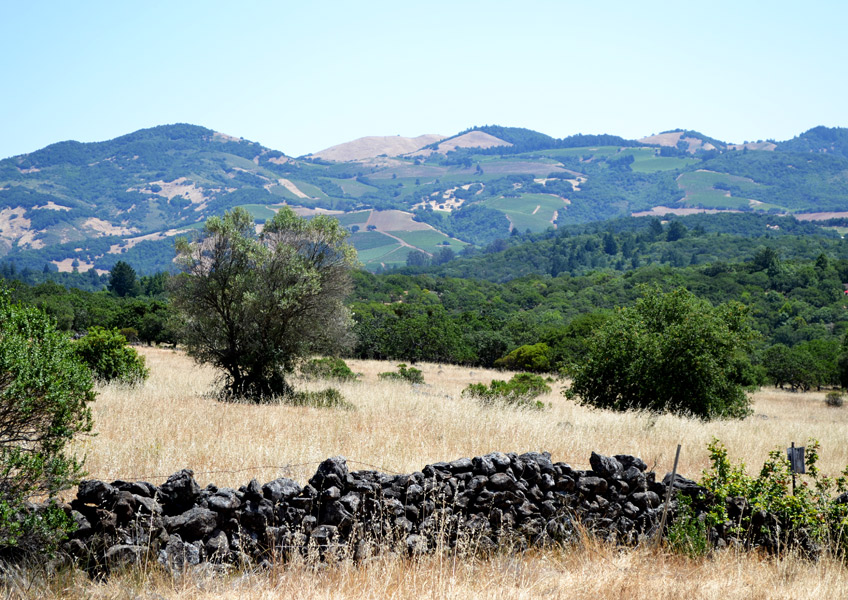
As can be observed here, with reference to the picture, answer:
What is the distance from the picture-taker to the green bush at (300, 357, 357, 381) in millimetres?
22094

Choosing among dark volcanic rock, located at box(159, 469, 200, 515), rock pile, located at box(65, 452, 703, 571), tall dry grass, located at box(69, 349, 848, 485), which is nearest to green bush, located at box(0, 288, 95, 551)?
rock pile, located at box(65, 452, 703, 571)

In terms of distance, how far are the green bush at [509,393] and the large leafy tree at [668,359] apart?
2524 millimetres

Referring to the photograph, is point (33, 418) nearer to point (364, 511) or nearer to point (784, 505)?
point (364, 511)

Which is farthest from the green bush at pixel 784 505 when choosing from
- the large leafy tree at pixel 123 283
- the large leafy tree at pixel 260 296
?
the large leafy tree at pixel 123 283

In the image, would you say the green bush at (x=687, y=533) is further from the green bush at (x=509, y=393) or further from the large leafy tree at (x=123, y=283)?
the large leafy tree at (x=123, y=283)

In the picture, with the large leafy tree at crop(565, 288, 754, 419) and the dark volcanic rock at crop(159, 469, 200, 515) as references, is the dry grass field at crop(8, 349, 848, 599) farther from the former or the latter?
the large leafy tree at crop(565, 288, 754, 419)

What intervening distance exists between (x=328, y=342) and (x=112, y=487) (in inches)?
559

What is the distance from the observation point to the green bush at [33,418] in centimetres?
544

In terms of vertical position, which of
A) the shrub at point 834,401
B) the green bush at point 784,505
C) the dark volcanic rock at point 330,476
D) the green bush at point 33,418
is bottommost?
the shrub at point 834,401

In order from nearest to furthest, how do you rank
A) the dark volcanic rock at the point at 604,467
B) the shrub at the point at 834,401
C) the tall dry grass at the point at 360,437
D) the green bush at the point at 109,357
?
1. the dark volcanic rock at the point at 604,467
2. the tall dry grass at the point at 360,437
3. the green bush at the point at 109,357
4. the shrub at the point at 834,401

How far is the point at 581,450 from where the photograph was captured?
37.6ft

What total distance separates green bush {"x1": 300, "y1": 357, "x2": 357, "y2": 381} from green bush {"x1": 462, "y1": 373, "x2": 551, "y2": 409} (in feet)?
18.5

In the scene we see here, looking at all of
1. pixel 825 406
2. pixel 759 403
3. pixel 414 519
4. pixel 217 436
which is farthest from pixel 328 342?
pixel 825 406

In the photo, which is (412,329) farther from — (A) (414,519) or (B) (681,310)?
(A) (414,519)
